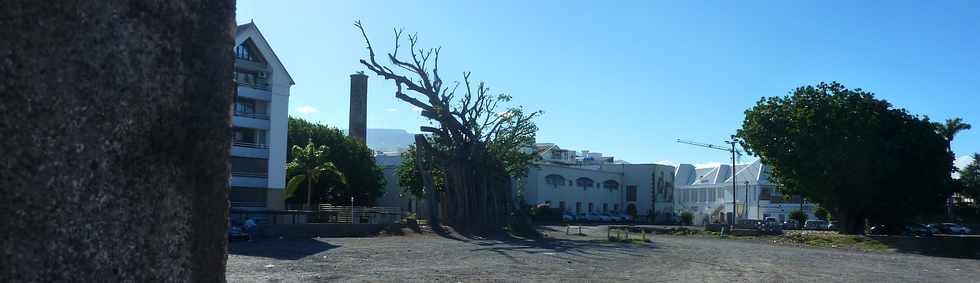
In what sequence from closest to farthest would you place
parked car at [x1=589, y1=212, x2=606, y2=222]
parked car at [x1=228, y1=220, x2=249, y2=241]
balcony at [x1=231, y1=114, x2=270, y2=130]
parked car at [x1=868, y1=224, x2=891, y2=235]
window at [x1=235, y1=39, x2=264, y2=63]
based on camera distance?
1. parked car at [x1=228, y1=220, x2=249, y2=241]
2. parked car at [x1=868, y1=224, x2=891, y2=235]
3. window at [x1=235, y1=39, x2=264, y2=63]
4. balcony at [x1=231, y1=114, x2=270, y2=130]
5. parked car at [x1=589, y1=212, x2=606, y2=222]

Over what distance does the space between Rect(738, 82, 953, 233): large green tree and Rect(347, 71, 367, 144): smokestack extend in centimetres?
4603

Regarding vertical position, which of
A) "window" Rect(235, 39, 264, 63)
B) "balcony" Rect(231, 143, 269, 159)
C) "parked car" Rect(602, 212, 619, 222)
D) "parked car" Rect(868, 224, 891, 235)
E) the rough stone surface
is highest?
"window" Rect(235, 39, 264, 63)

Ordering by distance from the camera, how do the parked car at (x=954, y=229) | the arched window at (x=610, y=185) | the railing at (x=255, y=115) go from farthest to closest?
the arched window at (x=610, y=185) → the parked car at (x=954, y=229) → the railing at (x=255, y=115)

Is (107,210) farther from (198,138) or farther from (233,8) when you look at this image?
(233,8)

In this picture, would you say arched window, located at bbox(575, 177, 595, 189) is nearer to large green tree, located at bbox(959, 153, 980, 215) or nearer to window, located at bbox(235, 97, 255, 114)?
large green tree, located at bbox(959, 153, 980, 215)

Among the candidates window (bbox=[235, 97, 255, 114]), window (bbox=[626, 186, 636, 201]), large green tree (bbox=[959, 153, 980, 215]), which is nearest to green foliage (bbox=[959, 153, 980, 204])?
large green tree (bbox=[959, 153, 980, 215])

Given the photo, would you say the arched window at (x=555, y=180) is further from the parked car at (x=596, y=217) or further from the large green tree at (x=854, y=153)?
the large green tree at (x=854, y=153)

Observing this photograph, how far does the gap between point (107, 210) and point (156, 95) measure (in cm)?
36

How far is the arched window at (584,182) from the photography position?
9975 centimetres

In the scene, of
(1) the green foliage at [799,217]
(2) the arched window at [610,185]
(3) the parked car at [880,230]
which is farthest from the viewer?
(2) the arched window at [610,185]

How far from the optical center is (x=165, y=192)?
243cm

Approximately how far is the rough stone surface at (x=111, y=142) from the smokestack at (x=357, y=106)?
258ft

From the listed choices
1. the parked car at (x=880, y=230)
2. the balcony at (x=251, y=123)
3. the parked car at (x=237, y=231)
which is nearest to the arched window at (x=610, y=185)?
the balcony at (x=251, y=123)

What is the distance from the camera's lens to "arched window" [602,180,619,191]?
106 metres
